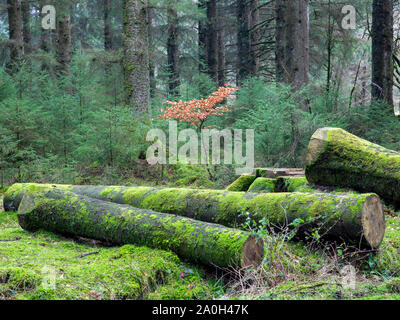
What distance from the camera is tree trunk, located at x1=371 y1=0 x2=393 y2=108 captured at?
11500 millimetres

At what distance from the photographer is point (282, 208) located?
179 inches

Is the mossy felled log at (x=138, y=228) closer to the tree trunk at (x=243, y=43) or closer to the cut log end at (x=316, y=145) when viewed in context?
the cut log end at (x=316, y=145)

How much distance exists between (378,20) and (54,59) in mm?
13487

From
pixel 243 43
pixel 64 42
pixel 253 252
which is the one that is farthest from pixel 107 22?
pixel 253 252

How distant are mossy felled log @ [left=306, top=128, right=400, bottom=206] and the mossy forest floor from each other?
4.95 feet

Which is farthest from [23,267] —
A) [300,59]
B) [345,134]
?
[300,59]

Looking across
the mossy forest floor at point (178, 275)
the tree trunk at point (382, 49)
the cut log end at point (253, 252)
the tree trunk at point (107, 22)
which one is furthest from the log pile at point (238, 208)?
the tree trunk at point (107, 22)

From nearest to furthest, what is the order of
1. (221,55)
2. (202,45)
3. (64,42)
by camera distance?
1. (64,42)
2. (202,45)
3. (221,55)

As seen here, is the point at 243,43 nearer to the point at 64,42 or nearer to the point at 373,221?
the point at 64,42

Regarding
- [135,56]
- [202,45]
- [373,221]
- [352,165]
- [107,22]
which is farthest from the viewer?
[202,45]

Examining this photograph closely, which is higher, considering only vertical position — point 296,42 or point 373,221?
point 296,42

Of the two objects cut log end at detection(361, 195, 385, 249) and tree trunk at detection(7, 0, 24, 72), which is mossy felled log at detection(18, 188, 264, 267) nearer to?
cut log end at detection(361, 195, 385, 249)

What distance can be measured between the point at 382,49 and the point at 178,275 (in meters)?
11.3
